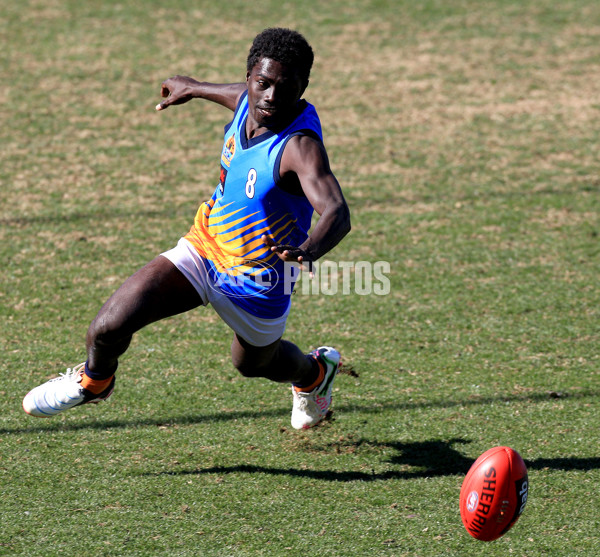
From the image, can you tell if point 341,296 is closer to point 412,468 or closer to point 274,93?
point 412,468

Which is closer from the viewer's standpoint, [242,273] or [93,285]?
[242,273]

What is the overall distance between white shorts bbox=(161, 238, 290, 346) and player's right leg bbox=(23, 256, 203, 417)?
0.04 m

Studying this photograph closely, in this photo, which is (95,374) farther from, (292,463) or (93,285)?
(93,285)

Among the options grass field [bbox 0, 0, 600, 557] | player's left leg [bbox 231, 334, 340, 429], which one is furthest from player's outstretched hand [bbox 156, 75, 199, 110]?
grass field [bbox 0, 0, 600, 557]

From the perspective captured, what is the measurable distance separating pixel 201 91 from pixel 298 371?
1732 mm

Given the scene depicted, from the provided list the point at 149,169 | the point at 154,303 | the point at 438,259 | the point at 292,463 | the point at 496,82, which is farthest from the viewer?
the point at 496,82

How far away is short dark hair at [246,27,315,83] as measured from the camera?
436 cm

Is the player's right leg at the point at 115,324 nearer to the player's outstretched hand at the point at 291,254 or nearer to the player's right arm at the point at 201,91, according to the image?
the player's outstretched hand at the point at 291,254

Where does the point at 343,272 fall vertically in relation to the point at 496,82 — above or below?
below

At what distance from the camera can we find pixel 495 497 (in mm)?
3908

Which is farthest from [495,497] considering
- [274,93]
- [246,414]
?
[274,93]

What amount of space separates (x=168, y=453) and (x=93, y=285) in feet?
8.28

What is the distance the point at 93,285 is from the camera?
7.11 meters

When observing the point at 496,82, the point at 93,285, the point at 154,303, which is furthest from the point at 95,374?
the point at 496,82
